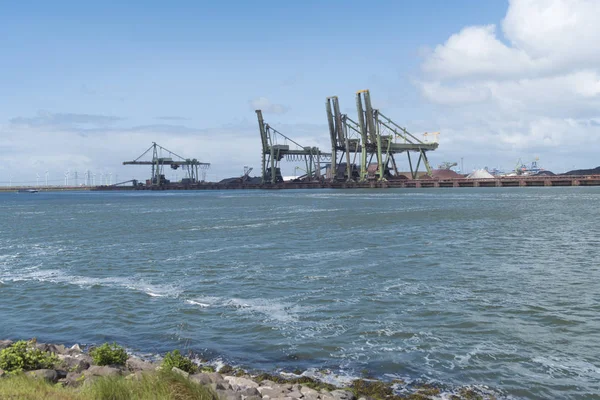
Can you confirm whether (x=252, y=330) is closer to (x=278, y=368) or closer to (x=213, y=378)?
(x=278, y=368)

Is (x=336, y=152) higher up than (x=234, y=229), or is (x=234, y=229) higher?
(x=336, y=152)

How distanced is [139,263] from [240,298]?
861 cm

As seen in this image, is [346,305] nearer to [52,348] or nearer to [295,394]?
[295,394]

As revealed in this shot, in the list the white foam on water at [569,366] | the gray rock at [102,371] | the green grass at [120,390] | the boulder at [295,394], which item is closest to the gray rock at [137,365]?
the gray rock at [102,371]

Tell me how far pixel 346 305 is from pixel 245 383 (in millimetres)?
5894

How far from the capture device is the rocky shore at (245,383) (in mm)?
7633

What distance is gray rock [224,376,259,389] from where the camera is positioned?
326 inches

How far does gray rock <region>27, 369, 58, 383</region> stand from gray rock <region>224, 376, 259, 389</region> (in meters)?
2.56

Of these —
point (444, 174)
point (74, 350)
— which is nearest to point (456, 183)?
point (444, 174)

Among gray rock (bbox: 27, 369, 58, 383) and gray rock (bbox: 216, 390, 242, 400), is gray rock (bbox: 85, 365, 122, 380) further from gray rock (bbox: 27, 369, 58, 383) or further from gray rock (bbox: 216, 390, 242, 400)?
gray rock (bbox: 216, 390, 242, 400)

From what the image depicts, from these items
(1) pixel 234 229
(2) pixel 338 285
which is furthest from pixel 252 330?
(1) pixel 234 229

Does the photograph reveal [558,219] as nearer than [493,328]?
No

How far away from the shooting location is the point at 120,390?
668 cm

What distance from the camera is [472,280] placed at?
16812mm
